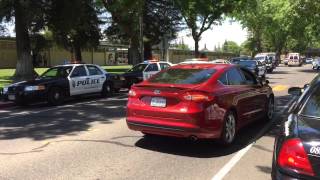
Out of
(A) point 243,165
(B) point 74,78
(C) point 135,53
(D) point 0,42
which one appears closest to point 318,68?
(C) point 135,53

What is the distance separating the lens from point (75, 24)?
1107 inches

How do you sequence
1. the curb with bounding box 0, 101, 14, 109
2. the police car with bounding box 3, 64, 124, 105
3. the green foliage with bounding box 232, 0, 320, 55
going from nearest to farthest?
the police car with bounding box 3, 64, 124, 105 → the curb with bounding box 0, 101, 14, 109 → the green foliage with bounding box 232, 0, 320, 55

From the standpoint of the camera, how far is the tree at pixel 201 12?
4112 cm

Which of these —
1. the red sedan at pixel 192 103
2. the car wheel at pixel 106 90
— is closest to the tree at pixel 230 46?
the car wheel at pixel 106 90

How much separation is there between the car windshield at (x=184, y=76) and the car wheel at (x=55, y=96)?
25.2 feet

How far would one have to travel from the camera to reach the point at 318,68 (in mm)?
54344

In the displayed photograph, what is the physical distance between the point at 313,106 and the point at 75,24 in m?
24.0

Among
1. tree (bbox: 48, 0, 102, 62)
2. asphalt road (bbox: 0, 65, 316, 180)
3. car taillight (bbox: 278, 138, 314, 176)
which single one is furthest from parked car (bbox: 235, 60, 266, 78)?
car taillight (bbox: 278, 138, 314, 176)

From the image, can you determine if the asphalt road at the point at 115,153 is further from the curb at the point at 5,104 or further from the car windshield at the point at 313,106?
the curb at the point at 5,104

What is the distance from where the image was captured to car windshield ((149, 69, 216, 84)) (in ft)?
29.0

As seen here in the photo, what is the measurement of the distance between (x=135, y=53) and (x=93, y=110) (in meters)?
21.5

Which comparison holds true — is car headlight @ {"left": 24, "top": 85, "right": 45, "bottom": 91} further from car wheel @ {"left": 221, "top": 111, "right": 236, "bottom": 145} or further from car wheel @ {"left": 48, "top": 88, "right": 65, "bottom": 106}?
car wheel @ {"left": 221, "top": 111, "right": 236, "bottom": 145}

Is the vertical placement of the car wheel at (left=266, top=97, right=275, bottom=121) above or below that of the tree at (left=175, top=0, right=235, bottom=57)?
below

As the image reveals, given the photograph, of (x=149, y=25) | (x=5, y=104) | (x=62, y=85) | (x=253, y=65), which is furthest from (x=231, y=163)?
(x=149, y=25)
